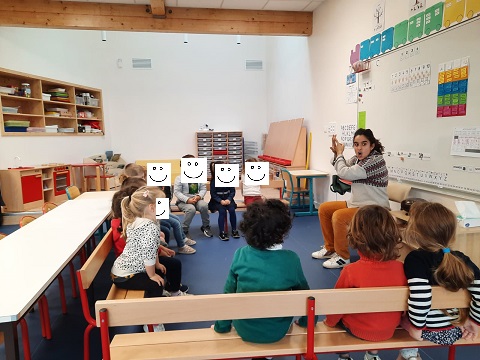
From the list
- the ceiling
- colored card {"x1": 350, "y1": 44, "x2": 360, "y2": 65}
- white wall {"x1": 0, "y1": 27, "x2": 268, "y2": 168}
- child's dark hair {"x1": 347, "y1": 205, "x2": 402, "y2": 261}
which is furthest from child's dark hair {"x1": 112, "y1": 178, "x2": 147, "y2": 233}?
white wall {"x1": 0, "y1": 27, "x2": 268, "y2": 168}

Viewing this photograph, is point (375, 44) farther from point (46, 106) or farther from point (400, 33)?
point (46, 106)

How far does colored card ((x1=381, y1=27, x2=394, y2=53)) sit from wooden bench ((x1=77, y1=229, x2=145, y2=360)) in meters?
3.19

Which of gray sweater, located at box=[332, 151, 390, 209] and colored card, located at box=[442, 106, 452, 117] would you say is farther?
gray sweater, located at box=[332, 151, 390, 209]

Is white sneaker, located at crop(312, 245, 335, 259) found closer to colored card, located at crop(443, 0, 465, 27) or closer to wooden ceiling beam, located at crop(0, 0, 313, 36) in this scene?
colored card, located at crop(443, 0, 465, 27)

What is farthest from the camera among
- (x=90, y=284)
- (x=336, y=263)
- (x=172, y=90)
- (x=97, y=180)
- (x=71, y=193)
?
(x=172, y=90)

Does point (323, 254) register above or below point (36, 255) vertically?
below

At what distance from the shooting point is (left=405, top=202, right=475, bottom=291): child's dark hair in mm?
1307

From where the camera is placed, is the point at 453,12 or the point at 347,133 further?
the point at 347,133

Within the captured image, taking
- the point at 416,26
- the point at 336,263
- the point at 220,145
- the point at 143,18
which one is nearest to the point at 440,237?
the point at 336,263

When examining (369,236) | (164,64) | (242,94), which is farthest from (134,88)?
(369,236)

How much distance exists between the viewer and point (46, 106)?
675 centimetres

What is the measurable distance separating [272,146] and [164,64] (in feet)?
12.3

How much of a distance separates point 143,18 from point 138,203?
3928 millimetres

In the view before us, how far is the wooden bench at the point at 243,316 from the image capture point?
1.21 meters
